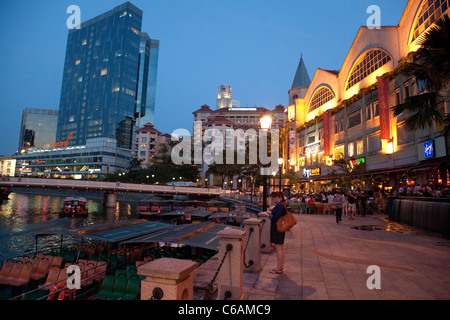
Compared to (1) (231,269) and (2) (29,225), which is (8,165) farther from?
(1) (231,269)

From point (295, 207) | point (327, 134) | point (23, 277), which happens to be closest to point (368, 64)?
point (327, 134)

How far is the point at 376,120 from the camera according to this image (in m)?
33.7

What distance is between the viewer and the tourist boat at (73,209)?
41.6 m

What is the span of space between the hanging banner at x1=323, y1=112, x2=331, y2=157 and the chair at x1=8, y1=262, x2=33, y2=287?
42.3 meters

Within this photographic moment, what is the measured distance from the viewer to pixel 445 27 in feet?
34.6

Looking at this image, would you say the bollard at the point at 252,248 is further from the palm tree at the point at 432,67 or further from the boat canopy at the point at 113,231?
the palm tree at the point at 432,67

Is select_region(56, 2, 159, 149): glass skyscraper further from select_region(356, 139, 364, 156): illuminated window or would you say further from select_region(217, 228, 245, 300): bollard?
select_region(217, 228, 245, 300): bollard

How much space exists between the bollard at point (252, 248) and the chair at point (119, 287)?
3.56m

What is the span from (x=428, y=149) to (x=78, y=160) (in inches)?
4832

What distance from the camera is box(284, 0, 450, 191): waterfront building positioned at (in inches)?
985

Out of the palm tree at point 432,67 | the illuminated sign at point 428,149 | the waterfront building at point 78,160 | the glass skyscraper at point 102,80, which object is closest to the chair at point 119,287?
the palm tree at point 432,67

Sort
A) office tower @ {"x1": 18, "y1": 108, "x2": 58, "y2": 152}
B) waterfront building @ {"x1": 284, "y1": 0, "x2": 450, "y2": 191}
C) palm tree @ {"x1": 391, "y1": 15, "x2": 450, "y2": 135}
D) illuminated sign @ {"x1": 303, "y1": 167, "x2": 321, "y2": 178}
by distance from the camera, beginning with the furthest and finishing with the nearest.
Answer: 1. office tower @ {"x1": 18, "y1": 108, "x2": 58, "y2": 152}
2. illuminated sign @ {"x1": 303, "y1": 167, "x2": 321, "y2": 178}
3. waterfront building @ {"x1": 284, "y1": 0, "x2": 450, "y2": 191}
4. palm tree @ {"x1": 391, "y1": 15, "x2": 450, "y2": 135}

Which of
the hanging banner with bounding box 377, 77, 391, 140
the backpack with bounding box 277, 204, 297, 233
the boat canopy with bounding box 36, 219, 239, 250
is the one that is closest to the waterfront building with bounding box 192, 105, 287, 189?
the hanging banner with bounding box 377, 77, 391, 140

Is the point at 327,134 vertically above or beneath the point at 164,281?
above
